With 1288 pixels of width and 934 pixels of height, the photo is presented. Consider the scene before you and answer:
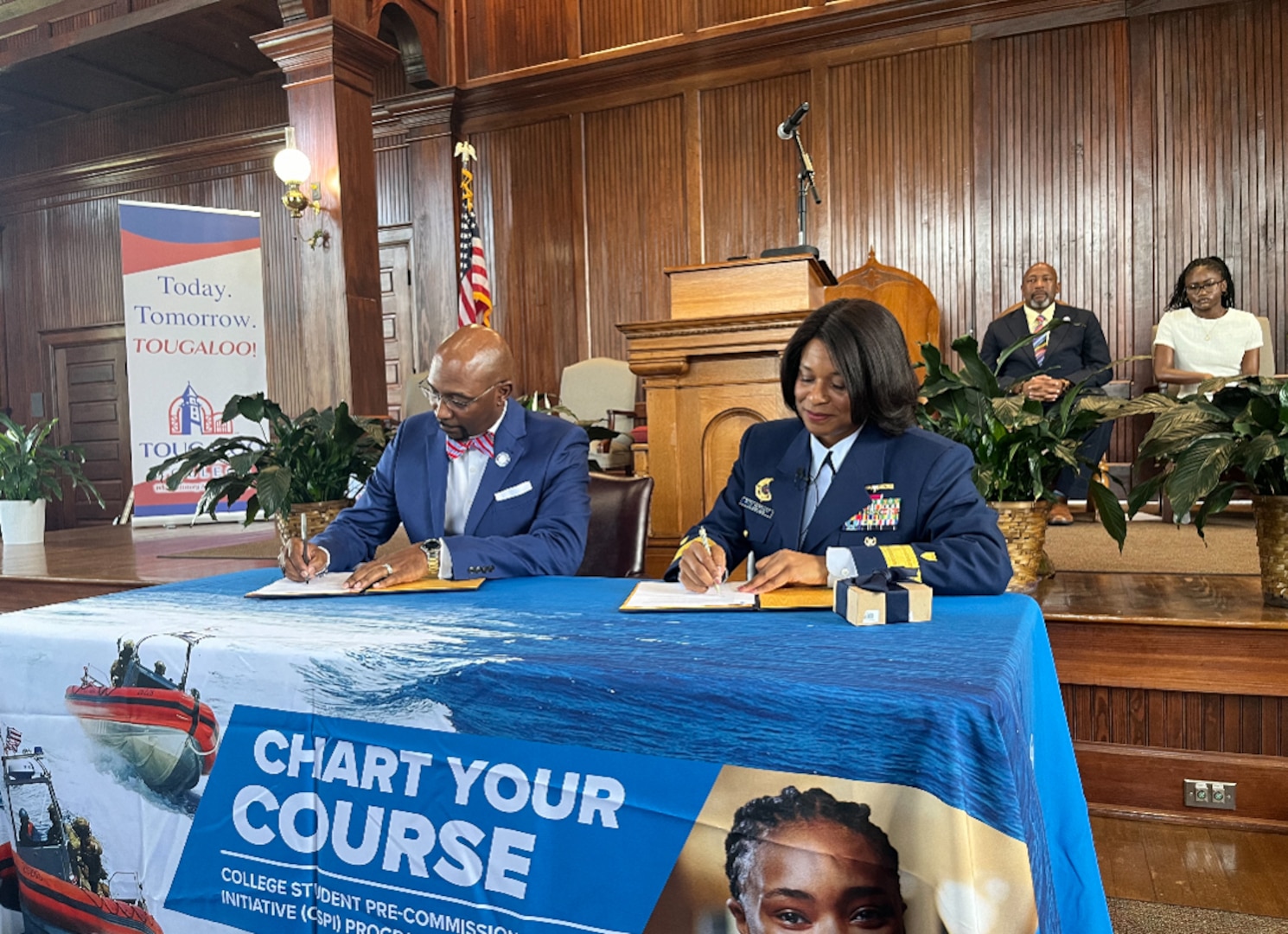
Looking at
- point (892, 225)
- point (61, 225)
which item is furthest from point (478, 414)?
point (61, 225)

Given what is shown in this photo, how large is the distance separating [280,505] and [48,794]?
6.02 feet

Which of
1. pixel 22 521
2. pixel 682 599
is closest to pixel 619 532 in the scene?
pixel 682 599

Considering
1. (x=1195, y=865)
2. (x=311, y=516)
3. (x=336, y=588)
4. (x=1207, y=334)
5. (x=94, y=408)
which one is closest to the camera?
(x=336, y=588)

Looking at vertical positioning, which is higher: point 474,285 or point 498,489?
point 474,285

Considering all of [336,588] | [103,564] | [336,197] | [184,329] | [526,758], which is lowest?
[103,564]

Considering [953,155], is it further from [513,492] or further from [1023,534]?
[513,492]

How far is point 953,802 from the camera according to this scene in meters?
0.84

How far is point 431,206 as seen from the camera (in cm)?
714

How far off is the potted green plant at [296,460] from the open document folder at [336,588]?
1577 mm

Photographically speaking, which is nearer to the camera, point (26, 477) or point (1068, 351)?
point (26, 477)

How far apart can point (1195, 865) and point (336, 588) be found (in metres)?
1.82

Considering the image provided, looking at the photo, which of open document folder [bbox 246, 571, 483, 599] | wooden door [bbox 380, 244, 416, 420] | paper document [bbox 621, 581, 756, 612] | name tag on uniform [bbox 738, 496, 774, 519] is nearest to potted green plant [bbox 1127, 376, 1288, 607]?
name tag on uniform [bbox 738, 496, 774, 519]

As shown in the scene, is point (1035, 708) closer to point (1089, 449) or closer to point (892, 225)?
point (1089, 449)

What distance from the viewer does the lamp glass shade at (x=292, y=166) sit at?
5199 millimetres
